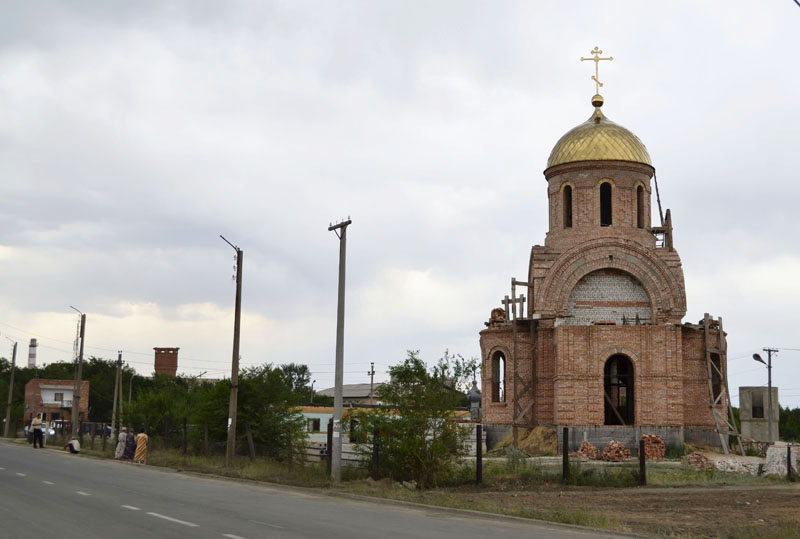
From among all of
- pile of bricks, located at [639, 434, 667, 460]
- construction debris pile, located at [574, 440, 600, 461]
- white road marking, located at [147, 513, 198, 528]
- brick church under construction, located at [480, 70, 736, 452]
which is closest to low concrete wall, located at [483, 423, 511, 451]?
brick church under construction, located at [480, 70, 736, 452]

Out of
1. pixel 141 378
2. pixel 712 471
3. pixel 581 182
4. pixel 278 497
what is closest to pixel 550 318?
pixel 581 182

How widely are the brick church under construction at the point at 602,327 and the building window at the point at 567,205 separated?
46 mm

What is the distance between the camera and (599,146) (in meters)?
38.1

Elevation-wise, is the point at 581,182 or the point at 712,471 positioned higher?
the point at 581,182

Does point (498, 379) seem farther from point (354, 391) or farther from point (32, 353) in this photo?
point (32, 353)

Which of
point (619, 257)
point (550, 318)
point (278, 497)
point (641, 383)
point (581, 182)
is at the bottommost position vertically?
point (278, 497)

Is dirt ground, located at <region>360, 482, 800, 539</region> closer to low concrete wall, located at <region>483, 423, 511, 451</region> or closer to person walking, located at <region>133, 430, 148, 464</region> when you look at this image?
person walking, located at <region>133, 430, 148, 464</region>

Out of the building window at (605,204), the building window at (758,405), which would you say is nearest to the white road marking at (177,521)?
the building window at (758,405)

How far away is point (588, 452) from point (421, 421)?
1364cm

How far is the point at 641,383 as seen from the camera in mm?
34344

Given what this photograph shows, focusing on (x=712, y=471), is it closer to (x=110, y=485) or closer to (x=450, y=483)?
(x=450, y=483)

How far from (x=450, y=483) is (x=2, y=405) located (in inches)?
2611

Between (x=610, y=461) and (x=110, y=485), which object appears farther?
(x=610, y=461)

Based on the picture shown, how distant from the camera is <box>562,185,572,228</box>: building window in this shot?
3903cm
